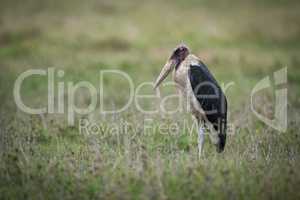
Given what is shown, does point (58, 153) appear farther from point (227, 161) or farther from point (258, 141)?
point (258, 141)

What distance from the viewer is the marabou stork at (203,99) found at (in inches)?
293

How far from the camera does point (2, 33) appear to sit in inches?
739

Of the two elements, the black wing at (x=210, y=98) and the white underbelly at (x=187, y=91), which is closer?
the black wing at (x=210, y=98)

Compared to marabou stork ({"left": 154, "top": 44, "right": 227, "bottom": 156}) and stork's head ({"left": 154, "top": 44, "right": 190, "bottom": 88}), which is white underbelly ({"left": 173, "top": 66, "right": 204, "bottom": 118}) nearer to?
marabou stork ({"left": 154, "top": 44, "right": 227, "bottom": 156})

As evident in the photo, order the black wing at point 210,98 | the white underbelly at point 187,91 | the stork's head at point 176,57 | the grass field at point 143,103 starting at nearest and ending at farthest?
the grass field at point 143,103 → the black wing at point 210,98 → the white underbelly at point 187,91 → the stork's head at point 176,57

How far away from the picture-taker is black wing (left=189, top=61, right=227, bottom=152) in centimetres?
743

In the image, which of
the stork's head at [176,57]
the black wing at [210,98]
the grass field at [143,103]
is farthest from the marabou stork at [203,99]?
the grass field at [143,103]

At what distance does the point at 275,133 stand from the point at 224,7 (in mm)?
15528

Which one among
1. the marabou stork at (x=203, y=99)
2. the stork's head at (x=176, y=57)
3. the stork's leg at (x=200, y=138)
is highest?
the stork's head at (x=176, y=57)

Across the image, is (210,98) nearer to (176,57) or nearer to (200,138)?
(200,138)

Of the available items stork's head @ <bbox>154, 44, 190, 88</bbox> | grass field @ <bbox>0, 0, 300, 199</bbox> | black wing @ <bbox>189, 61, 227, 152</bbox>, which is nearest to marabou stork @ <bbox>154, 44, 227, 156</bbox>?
black wing @ <bbox>189, 61, 227, 152</bbox>

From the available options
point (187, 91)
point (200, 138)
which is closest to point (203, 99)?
point (187, 91)

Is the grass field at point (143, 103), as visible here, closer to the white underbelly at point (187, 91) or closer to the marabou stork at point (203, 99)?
the marabou stork at point (203, 99)

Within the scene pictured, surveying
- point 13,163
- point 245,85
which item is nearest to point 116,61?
point 245,85
